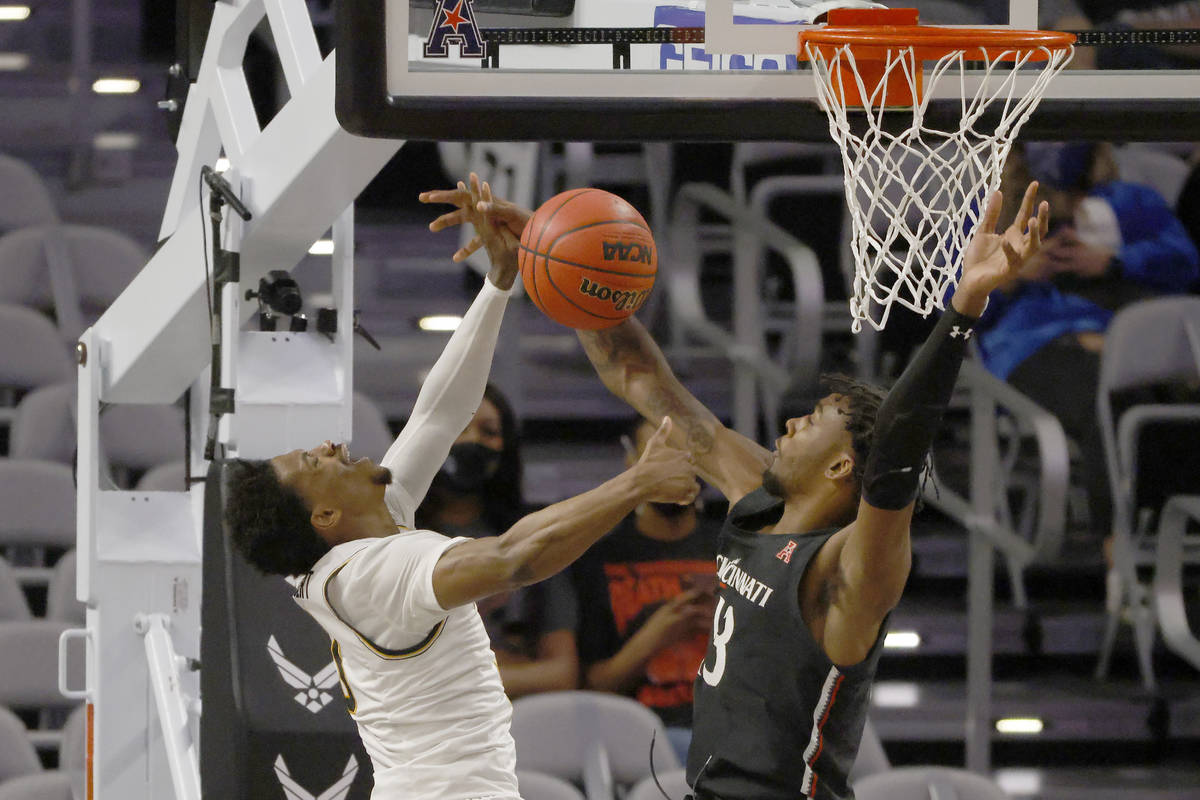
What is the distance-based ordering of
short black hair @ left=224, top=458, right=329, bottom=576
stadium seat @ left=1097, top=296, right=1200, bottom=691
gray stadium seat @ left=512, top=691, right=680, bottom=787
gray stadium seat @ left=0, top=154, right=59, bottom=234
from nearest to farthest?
1. short black hair @ left=224, top=458, right=329, bottom=576
2. gray stadium seat @ left=512, top=691, right=680, bottom=787
3. stadium seat @ left=1097, top=296, right=1200, bottom=691
4. gray stadium seat @ left=0, top=154, right=59, bottom=234

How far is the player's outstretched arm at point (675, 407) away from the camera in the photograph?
165 inches

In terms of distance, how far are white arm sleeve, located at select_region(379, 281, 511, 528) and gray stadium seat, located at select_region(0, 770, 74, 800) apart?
68.6 inches

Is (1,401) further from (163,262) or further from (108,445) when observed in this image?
(163,262)

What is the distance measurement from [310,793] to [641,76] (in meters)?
2.07

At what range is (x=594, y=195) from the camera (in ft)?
12.6

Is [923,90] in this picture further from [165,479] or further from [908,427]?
[165,479]

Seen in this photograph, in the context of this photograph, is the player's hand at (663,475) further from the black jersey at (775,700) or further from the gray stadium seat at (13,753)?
the gray stadium seat at (13,753)

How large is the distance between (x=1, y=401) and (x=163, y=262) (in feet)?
12.8

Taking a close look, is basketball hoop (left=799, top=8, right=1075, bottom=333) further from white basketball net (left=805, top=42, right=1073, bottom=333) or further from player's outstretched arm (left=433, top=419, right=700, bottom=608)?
player's outstretched arm (left=433, top=419, right=700, bottom=608)

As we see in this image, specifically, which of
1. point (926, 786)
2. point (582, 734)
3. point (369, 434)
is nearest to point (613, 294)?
point (582, 734)

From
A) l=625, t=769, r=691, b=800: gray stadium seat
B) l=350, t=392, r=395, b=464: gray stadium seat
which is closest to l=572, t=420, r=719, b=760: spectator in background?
l=625, t=769, r=691, b=800: gray stadium seat

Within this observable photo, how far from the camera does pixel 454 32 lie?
3553 mm

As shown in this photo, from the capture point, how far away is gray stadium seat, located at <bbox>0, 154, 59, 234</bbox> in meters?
8.69

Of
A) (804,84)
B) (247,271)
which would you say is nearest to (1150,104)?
(804,84)
